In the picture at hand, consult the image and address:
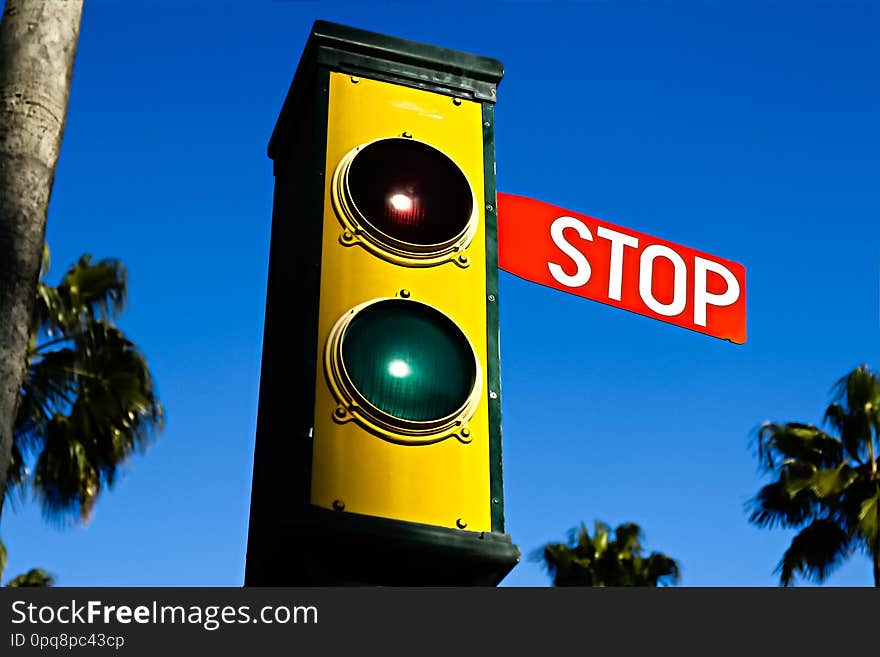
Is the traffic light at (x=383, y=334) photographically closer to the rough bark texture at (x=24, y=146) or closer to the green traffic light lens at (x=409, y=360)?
the green traffic light lens at (x=409, y=360)

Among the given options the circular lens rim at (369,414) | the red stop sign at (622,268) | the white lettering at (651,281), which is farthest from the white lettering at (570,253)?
the circular lens rim at (369,414)

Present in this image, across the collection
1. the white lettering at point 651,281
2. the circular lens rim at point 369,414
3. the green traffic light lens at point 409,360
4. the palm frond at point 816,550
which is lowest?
the circular lens rim at point 369,414

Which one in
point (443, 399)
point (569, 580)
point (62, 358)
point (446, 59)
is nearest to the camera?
point (443, 399)

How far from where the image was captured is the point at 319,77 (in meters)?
2.88

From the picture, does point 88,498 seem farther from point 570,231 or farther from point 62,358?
point 570,231

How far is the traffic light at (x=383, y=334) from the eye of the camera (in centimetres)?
234

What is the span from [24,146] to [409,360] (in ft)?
3.05

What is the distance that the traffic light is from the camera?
2342 millimetres

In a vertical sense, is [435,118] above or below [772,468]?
below

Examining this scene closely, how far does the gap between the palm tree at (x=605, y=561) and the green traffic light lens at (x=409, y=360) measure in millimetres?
17252

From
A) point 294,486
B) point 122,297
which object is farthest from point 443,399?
point 122,297
